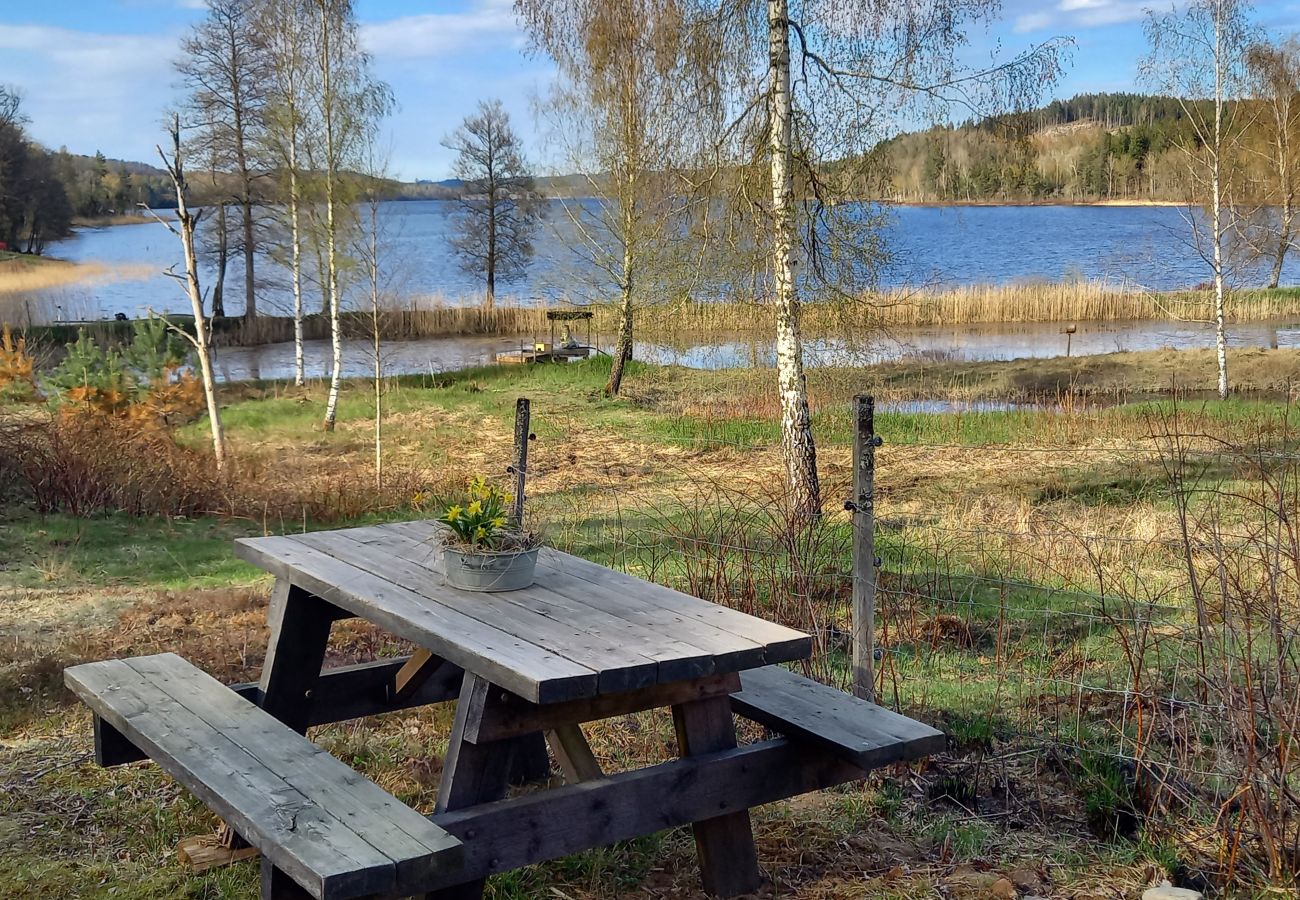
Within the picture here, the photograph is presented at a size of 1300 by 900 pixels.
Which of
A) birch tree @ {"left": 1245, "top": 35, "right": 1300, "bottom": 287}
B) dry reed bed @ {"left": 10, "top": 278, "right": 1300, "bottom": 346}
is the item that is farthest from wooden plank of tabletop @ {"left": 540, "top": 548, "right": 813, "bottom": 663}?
dry reed bed @ {"left": 10, "top": 278, "right": 1300, "bottom": 346}

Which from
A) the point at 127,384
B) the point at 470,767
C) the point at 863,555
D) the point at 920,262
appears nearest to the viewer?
the point at 470,767

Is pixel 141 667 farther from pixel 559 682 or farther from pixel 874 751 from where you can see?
pixel 874 751

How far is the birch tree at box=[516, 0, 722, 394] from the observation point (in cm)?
1014

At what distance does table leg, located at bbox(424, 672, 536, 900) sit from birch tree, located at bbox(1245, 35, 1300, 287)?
68.1 feet

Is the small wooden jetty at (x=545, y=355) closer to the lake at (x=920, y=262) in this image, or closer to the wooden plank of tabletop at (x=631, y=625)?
the lake at (x=920, y=262)

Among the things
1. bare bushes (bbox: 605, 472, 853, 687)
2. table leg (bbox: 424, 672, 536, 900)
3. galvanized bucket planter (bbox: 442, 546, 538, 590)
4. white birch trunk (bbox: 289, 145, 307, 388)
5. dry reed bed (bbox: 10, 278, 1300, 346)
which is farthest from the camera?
dry reed bed (bbox: 10, 278, 1300, 346)

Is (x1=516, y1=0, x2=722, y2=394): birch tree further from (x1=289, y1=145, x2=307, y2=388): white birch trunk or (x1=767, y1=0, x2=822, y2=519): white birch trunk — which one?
(x1=289, y1=145, x2=307, y2=388): white birch trunk

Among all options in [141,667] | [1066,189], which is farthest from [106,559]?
[1066,189]

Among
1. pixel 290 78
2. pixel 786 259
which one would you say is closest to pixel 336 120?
pixel 290 78

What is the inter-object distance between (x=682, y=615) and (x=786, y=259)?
A: 6626mm

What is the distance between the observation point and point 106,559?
803 centimetres

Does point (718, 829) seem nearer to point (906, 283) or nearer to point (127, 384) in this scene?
point (906, 283)

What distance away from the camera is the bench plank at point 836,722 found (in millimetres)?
3168

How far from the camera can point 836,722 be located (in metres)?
3.35
